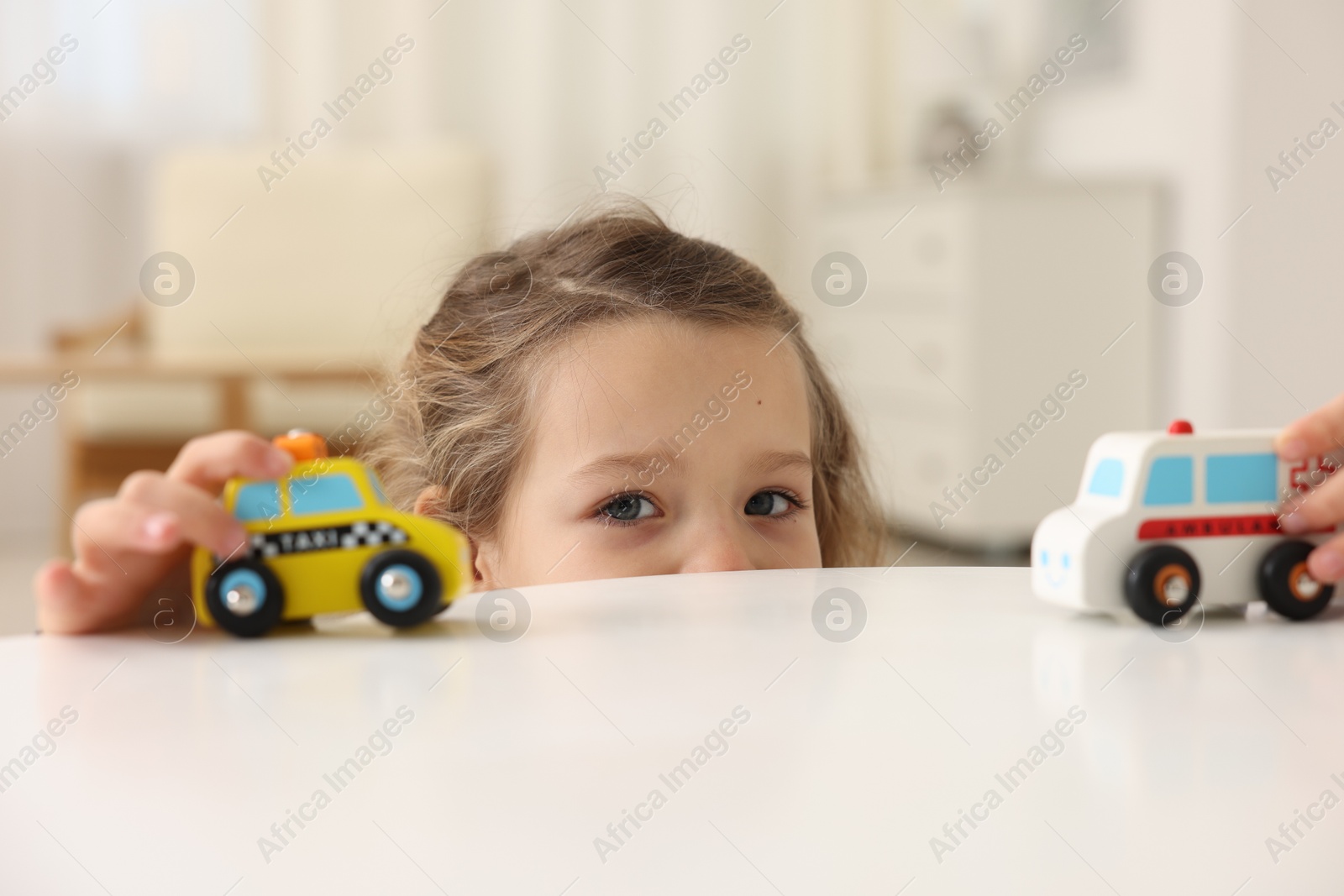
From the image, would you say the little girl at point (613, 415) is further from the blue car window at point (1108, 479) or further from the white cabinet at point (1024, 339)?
the white cabinet at point (1024, 339)

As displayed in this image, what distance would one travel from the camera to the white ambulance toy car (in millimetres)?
572

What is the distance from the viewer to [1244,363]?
116 inches

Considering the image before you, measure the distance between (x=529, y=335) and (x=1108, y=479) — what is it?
555 mm

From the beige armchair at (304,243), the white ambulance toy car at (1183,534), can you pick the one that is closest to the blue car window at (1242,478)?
the white ambulance toy car at (1183,534)

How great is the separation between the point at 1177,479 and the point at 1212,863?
0.30 metres

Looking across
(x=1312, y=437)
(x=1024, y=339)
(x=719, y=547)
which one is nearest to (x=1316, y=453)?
(x=1312, y=437)

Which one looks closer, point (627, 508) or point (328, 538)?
point (328, 538)

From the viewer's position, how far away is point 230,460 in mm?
562

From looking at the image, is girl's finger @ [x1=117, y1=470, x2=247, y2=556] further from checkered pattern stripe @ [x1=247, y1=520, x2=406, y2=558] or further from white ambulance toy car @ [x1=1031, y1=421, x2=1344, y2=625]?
white ambulance toy car @ [x1=1031, y1=421, x2=1344, y2=625]

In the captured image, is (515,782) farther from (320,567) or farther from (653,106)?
(653,106)

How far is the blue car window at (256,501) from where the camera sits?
21.8 inches

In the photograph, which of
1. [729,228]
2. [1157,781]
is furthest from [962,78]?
[1157,781]

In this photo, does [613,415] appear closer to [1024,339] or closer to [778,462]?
[778,462]

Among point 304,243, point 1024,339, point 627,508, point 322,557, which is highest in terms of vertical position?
point 322,557
